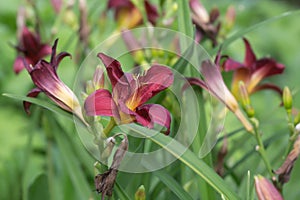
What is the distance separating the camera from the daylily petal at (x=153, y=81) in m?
0.65

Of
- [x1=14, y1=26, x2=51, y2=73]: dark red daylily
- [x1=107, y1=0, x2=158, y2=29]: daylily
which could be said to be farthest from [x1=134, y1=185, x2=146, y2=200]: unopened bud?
[x1=107, y1=0, x2=158, y2=29]: daylily

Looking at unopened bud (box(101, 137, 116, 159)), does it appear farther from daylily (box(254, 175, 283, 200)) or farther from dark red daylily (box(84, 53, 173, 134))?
daylily (box(254, 175, 283, 200))

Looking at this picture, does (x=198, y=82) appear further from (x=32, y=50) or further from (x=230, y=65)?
(x=32, y=50)

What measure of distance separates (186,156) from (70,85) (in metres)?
1.21

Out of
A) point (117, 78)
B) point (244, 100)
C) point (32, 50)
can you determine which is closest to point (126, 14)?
point (32, 50)

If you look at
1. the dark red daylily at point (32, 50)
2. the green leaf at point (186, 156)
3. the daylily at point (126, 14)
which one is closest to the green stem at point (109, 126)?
the green leaf at point (186, 156)

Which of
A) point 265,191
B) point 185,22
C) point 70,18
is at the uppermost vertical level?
point 70,18

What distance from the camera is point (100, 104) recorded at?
0.63 metres

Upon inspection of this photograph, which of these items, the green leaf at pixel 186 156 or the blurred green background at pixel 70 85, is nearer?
the green leaf at pixel 186 156

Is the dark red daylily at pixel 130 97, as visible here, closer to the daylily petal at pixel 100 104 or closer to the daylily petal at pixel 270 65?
the daylily petal at pixel 100 104

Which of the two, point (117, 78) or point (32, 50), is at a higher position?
point (32, 50)

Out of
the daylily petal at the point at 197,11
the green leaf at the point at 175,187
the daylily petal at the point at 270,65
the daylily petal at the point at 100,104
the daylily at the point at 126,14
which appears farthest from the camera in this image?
the daylily at the point at 126,14

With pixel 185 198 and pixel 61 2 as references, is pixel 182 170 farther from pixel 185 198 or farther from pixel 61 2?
pixel 61 2

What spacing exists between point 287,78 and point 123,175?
Result: 1.80m
